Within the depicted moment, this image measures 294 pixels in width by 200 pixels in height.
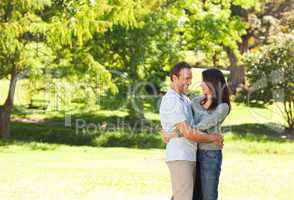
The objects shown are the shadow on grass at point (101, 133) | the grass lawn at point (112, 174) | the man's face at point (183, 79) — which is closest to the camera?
the man's face at point (183, 79)

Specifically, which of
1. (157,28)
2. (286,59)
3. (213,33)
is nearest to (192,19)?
(213,33)

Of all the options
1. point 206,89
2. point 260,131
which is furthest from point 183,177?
point 260,131

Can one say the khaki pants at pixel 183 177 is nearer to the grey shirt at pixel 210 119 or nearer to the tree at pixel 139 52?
the grey shirt at pixel 210 119

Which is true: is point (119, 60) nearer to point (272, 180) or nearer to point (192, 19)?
point (192, 19)

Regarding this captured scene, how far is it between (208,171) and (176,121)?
0.62 meters

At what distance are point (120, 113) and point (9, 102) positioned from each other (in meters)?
7.94

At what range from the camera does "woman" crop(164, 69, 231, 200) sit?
5840 mm

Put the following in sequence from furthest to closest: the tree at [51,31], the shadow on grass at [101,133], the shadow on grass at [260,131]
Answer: the shadow on grass at [260,131] < the shadow on grass at [101,133] < the tree at [51,31]

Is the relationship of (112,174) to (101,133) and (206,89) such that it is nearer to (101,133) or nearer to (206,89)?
(206,89)

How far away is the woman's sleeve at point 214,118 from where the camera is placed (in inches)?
230

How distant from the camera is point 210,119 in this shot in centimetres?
584

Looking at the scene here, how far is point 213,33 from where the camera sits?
24.3 m

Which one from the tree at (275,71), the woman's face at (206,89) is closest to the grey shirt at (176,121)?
the woman's face at (206,89)

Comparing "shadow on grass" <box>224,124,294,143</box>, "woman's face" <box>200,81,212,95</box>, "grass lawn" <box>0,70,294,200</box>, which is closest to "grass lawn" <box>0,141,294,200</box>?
"grass lawn" <box>0,70,294,200</box>
